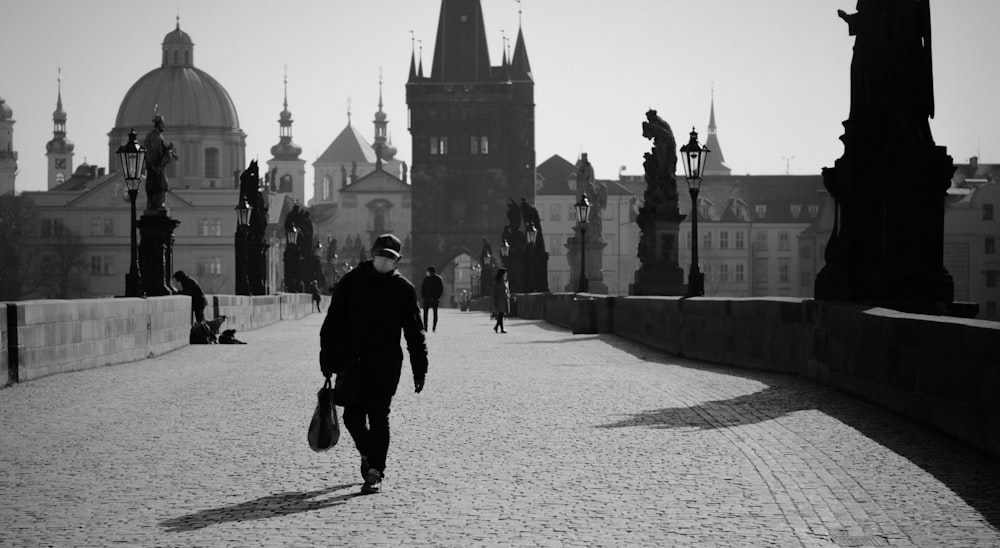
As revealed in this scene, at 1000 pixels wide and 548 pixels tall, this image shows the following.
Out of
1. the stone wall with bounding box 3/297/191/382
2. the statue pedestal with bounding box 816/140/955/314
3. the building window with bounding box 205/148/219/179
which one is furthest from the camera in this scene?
the building window with bounding box 205/148/219/179

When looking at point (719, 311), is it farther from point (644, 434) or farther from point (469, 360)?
point (644, 434)

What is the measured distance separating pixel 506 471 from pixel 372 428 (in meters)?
1.12

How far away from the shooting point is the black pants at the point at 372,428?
9742 mm

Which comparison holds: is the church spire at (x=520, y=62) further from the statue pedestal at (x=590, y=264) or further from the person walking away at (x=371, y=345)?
the person walking away at (x=371, y=345)

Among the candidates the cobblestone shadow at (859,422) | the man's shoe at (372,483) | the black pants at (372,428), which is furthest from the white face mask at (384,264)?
the cobblestone shadow at (859,422)

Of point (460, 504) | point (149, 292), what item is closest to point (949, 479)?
point (460, 504)

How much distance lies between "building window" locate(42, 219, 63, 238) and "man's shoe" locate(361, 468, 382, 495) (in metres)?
136

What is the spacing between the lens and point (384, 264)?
9.88m

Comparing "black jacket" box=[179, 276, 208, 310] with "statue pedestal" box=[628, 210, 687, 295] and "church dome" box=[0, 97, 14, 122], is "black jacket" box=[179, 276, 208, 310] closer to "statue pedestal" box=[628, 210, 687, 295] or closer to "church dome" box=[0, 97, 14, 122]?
"statue pedestal" box=[628, 210, 687, 295]

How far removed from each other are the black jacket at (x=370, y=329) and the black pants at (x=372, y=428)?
0.10 m

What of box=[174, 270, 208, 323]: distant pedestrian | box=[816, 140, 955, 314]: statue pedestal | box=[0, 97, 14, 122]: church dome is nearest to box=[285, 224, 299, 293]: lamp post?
box=[174, 270, 208, 323]: distant pedestrian

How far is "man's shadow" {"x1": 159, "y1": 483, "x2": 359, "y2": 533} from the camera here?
843cm

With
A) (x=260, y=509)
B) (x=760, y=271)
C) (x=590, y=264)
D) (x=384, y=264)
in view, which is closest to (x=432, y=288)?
(x=590, y=264)

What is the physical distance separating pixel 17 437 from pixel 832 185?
29.6 ft
